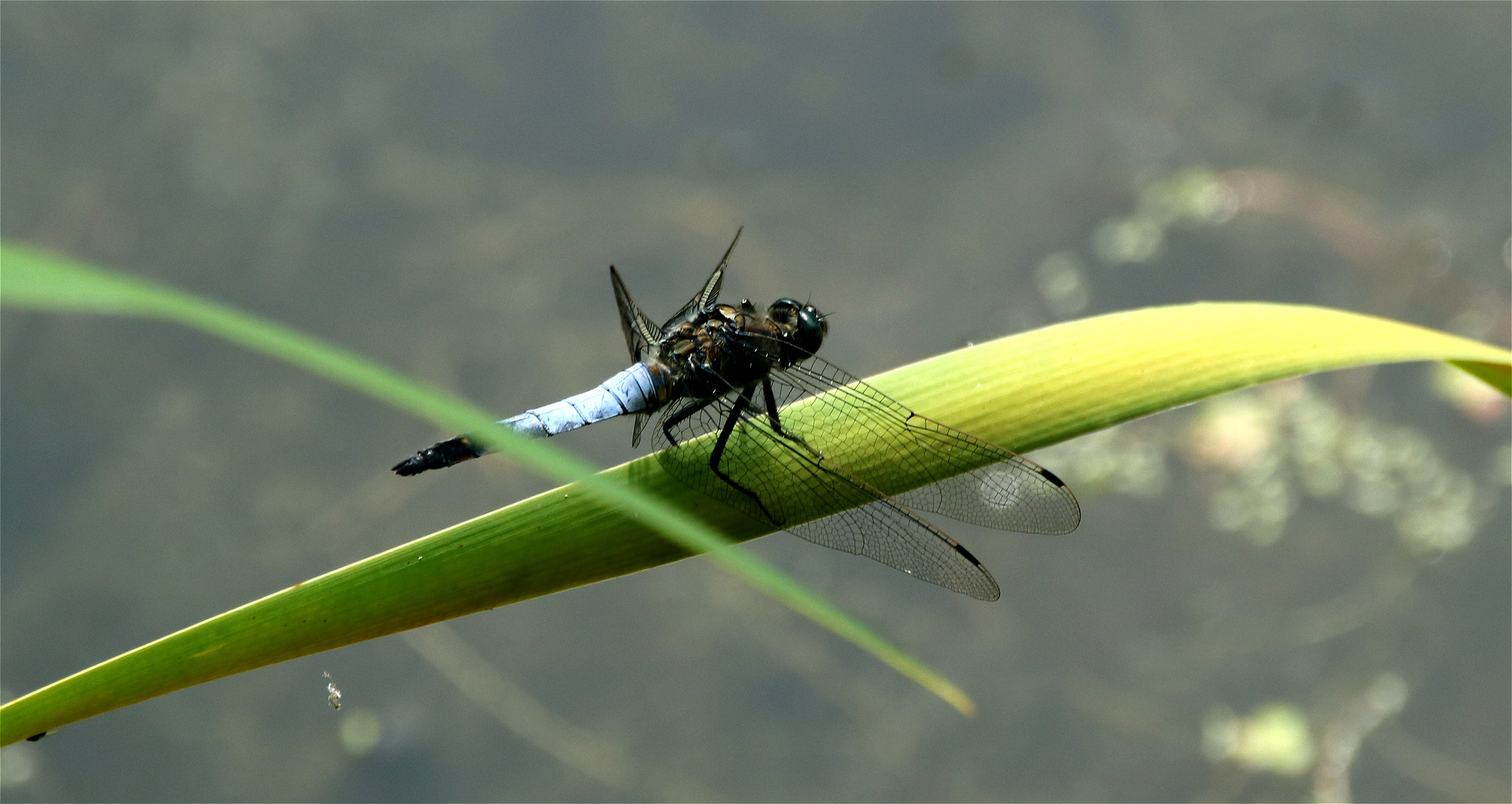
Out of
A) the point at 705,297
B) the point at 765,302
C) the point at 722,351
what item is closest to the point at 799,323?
the point at 722,351

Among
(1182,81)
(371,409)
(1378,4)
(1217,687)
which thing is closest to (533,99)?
(371,409)

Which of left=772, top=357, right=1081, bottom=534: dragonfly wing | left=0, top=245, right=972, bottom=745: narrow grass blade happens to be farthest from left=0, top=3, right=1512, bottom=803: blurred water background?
left=0, top=245, right=972, bottom=745: narrow grass blade

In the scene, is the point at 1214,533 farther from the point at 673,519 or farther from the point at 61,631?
the point at 61,631

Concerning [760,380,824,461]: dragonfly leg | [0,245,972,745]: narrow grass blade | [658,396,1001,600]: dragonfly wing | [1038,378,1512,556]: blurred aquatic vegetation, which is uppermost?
[1038,378,1512,556]: blurred aquatic vegetation

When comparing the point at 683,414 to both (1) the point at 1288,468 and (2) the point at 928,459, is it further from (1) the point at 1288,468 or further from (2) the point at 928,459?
(1) the point at 1288,468

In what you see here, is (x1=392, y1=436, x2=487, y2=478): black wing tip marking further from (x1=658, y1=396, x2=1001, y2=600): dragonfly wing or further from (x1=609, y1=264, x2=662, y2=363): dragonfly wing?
(x1=609, y1=264, x2=662, y2=363): dragonfly wing

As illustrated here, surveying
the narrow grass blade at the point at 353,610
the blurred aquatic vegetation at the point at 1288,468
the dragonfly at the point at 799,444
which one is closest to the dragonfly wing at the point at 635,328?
the dragonfly at the point at 799,444
